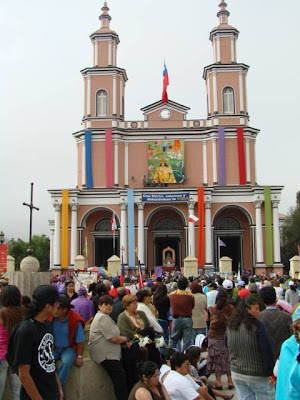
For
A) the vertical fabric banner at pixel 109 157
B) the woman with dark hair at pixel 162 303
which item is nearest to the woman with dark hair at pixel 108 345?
the woman with dark hair at pixel 162 303

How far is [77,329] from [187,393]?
1671 mm

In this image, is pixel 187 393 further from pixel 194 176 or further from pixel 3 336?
pixel 194 176

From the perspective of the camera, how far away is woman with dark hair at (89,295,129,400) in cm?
679

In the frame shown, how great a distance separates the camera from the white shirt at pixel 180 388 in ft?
19.9

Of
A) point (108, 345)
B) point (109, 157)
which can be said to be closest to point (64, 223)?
point (109, 157)

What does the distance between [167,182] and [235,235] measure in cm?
711

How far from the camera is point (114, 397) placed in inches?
287

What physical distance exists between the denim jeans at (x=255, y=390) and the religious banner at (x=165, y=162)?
35161 millimetres

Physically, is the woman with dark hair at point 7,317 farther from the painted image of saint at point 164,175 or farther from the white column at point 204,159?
the white column at point 204,159

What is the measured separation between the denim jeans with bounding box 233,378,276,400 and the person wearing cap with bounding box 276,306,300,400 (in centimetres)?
181

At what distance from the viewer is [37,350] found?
4.62 meters

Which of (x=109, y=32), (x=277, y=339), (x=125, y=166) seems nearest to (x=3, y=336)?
(x=277, y=339)

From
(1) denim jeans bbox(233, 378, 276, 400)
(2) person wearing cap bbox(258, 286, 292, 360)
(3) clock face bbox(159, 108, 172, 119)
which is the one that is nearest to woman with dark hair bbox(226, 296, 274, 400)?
(1) denim jeans bbox(233, 378, 276, 400)

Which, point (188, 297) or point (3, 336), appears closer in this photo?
point (3, 336)
